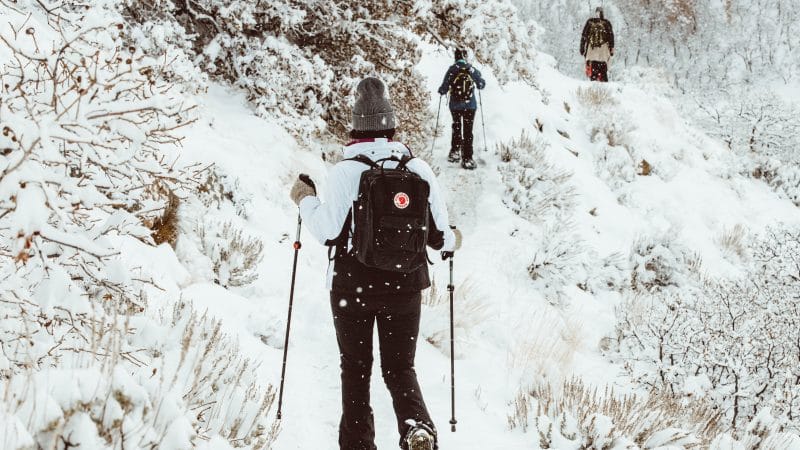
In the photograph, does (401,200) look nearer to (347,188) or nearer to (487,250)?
(347,188)

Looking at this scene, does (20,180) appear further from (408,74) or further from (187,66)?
(408,74)

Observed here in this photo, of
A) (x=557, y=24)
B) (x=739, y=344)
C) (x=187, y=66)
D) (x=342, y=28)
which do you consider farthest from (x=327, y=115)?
(x=557, y=24)

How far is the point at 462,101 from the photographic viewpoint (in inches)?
364

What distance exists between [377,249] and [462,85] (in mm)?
6830

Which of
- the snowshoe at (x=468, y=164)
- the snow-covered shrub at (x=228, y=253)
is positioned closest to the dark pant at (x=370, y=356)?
the snow-covered shrub at (x=228, y=253)

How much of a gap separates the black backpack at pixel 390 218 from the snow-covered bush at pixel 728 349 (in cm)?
376

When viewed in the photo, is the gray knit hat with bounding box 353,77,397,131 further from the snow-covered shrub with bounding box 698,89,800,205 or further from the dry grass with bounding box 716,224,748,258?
the snow-covered shrub with bounding box 698,89,800,205

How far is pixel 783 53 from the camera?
28.7 metres

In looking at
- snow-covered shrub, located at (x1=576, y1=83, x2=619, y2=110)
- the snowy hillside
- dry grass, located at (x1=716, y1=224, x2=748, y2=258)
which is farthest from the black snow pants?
dry grass, located at (x1=716, y1=224, x2=748, y2=258)

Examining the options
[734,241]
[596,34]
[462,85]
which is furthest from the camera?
[596,34]

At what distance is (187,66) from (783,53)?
32.4m

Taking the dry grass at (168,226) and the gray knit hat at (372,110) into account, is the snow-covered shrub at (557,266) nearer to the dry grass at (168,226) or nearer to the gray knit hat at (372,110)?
the dry grass at (168,226)

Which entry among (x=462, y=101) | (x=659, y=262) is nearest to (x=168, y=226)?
(x=462, y=101)

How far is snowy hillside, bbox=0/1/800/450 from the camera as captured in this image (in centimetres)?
184
